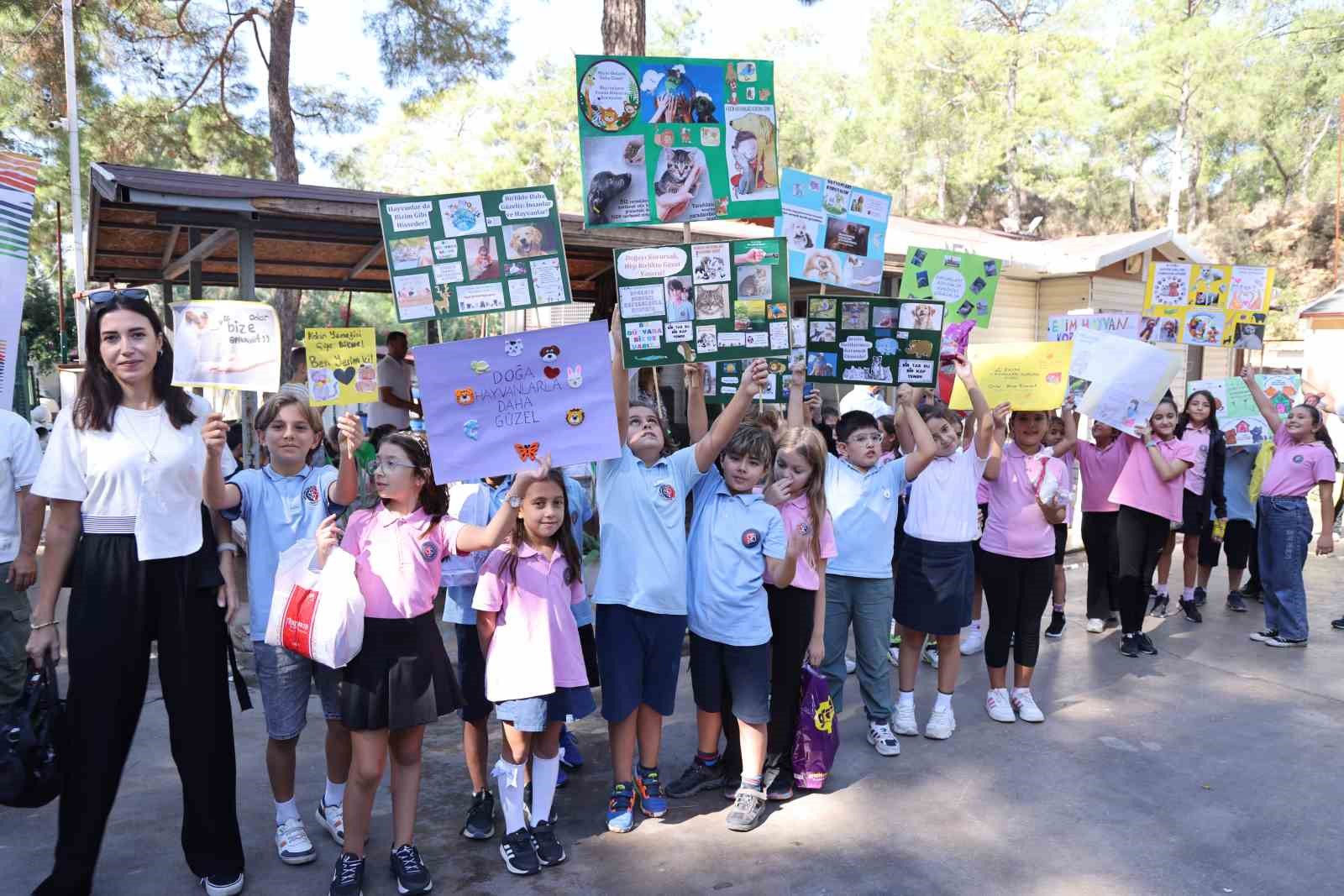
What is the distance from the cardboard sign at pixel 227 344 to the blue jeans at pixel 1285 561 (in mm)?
6675

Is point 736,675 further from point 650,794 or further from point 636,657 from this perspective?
point 650,794

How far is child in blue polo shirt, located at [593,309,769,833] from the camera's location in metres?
3.75

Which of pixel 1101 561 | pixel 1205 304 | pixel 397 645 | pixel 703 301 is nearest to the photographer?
pixel 397 645

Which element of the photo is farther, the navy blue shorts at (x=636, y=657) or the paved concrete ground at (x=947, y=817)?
the navy blue shorts at (x=636, y=657)

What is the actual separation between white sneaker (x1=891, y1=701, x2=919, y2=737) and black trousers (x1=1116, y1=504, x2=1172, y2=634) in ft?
7.82

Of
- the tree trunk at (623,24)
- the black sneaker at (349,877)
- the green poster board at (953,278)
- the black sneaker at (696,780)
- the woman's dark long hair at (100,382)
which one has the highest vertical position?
the tree trunk at (623,24)

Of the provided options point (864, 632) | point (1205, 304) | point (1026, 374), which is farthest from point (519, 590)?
point (1205, 304)

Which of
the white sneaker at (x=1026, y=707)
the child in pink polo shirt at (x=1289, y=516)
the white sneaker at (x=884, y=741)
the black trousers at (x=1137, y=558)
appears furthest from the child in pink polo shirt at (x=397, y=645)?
the child in pink polo shirt at (x=1289, y=516)

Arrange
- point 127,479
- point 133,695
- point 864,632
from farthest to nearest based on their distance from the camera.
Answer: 1. point 864,632
2. point 133,695
3. point 127,479

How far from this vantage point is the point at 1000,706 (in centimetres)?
505

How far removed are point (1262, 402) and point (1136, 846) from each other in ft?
14.4

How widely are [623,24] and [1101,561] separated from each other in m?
5.85

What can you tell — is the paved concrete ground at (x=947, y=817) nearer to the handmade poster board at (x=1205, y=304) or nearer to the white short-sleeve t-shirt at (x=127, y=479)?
the white short-sleeve t-shirt at (x=127, y=479)

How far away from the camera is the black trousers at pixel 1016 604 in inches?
197
